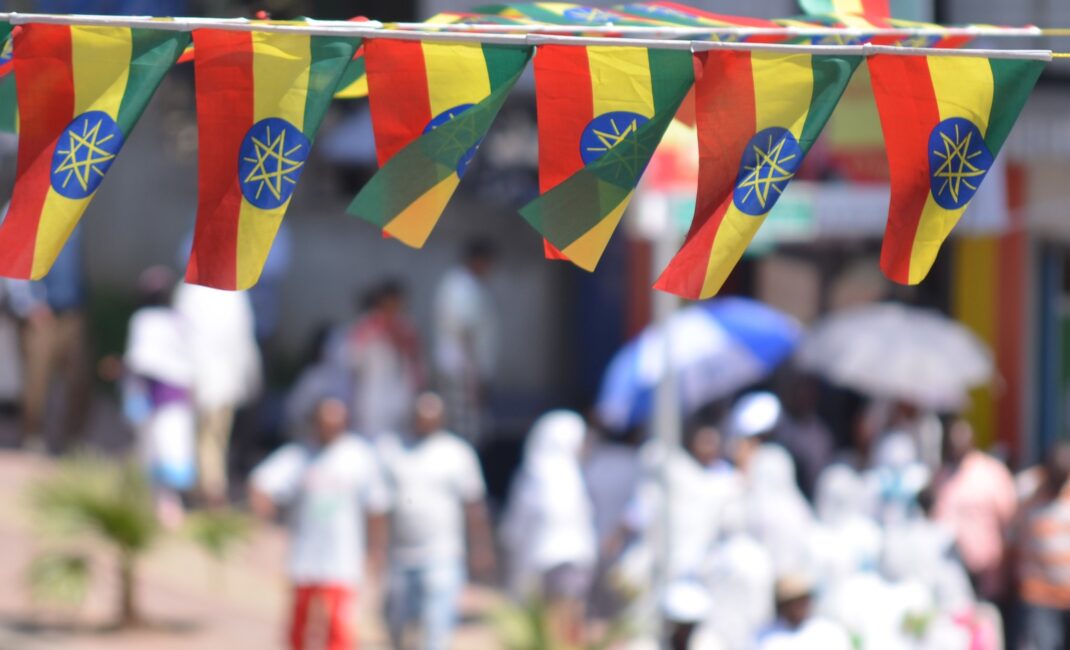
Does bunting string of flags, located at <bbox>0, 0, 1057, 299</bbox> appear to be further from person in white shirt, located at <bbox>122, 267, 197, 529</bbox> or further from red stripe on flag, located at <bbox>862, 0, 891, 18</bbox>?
person in white shirt, located at <bbox>122, 267, 197, 529</bbox>

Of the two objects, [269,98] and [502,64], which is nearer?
[269,98]

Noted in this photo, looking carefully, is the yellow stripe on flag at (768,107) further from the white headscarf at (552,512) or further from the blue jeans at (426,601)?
the white headscarf at (552,512)

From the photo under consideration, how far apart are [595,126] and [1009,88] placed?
3.44 feet

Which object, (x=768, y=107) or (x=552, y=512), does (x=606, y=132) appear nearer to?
(x=768, y=107)

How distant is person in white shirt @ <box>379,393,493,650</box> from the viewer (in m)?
10.1

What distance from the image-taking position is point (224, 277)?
460 cm

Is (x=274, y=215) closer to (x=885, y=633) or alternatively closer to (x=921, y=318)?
(x=885, y=633)

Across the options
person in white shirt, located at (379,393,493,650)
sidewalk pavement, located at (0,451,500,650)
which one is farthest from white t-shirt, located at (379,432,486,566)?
sidewalk pavement, located at (0,451,500,650)

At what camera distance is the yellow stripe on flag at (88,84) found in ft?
14.8

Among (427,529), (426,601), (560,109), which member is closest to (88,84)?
(560,109)

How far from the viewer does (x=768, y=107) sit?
15.7 ft

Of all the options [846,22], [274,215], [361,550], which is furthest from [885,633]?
[274,215]

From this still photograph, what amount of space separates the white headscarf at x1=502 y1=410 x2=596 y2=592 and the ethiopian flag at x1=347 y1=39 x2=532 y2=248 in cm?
581

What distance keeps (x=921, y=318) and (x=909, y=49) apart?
309 inches
